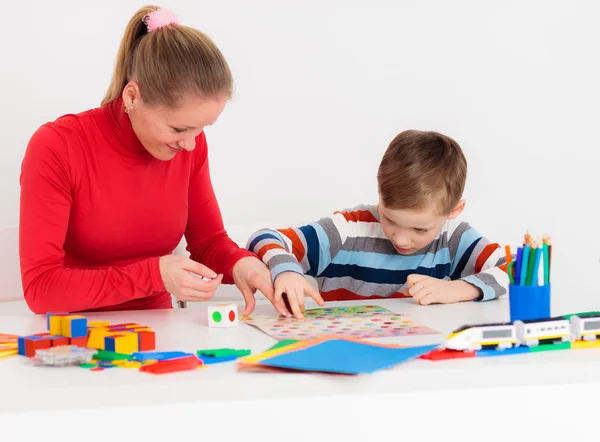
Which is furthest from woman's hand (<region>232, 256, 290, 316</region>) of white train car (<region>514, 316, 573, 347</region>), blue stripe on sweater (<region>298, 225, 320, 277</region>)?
white train car (<region>514, 316, 573, 347</region>)

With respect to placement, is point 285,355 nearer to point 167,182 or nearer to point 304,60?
point 167,182

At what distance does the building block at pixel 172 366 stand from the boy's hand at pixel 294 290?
38cm

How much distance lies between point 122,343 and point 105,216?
1.88 feet

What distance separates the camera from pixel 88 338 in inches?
39.1

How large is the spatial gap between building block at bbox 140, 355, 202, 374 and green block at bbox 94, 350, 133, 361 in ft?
0.18

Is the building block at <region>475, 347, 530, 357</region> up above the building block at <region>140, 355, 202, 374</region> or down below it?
below

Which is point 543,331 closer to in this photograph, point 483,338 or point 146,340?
Result: point 483,338

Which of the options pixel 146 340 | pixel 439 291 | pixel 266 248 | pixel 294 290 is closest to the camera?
pixel 146 340

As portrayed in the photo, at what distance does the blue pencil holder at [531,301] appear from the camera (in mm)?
1072

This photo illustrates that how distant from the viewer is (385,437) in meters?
0.79

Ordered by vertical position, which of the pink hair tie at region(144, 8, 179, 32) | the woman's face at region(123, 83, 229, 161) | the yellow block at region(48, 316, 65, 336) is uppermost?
the pink hair tie at region(144, 8, 179, 32)

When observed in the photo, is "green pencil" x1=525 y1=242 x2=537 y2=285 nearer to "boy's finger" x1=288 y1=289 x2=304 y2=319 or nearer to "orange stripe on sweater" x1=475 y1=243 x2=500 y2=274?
"boy's finger" x1=288 y1=289 x2=304 y2=319

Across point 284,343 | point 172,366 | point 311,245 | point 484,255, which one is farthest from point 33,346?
point 484,255

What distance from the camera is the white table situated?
751 mm
